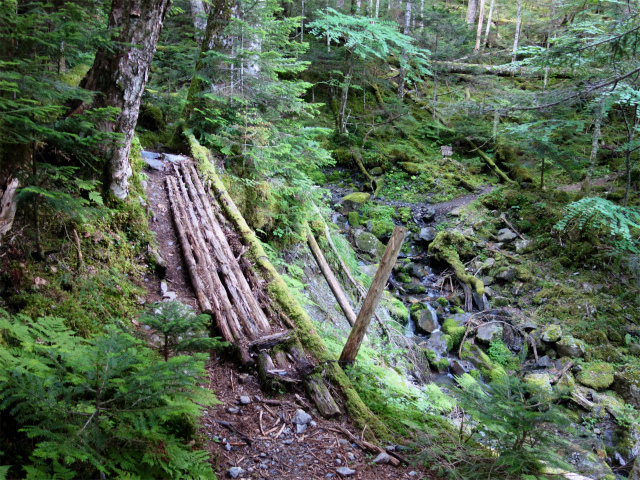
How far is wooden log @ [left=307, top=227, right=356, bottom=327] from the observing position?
712cm

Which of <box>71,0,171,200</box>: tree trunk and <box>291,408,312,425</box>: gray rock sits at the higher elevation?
<box>71,0,171,200</box>: tree trunk

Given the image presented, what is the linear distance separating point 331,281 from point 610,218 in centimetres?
886

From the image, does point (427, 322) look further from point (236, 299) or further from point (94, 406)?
point (94, 406)

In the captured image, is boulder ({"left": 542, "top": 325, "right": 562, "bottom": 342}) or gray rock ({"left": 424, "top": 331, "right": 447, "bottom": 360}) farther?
boulder ({"left": 542, "top": 325, "right": 562, "bottom": 342})

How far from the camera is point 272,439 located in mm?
3223

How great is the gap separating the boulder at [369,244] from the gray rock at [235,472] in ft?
32.3

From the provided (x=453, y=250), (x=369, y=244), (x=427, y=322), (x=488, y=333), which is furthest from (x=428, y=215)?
(x=488, y=333)

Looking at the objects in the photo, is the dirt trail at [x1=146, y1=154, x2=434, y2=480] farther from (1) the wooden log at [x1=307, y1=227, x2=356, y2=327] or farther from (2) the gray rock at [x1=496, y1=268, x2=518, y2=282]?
(2) the gray rock at [x1=496, y1=268, x2=518, y2=282]

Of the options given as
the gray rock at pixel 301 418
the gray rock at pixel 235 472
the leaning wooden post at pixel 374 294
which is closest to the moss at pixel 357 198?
the leaning wooden post at pixel 374 294

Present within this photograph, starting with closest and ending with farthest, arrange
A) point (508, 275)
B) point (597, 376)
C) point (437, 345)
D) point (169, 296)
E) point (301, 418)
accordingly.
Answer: point (301, 418) < point (169, 296) < point (597, 376) < point (437, 345) < point (508, 275)

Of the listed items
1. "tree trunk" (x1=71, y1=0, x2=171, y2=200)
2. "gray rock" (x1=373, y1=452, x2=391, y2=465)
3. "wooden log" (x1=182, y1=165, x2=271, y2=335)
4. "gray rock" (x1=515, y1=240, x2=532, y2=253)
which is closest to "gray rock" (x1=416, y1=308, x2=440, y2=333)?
"gray rock" (x1=515, y1=240, x2=532, y2=253)

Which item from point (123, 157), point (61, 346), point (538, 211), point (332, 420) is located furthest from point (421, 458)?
point (538, 211)

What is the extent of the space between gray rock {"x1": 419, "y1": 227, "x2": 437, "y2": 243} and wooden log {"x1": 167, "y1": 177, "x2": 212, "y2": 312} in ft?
32.7

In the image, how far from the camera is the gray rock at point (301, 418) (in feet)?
11.4
